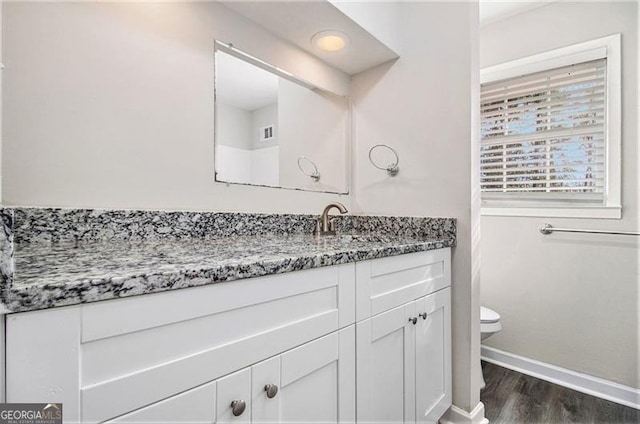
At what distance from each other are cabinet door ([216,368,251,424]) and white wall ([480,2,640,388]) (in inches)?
78.1

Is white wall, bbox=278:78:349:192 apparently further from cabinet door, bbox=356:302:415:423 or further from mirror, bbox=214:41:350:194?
cabinet door, bbox=356:302:415:423

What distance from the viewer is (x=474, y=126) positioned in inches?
58.0

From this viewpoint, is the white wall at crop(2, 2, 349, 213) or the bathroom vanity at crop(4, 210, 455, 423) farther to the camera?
the white wall at crop(2, 2, 349, 213)

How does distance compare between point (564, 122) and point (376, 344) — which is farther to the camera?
point (564, 122)

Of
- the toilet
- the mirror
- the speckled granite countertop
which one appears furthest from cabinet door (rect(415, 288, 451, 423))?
the mirror

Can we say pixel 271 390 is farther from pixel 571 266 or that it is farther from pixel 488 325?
pixel 571 266

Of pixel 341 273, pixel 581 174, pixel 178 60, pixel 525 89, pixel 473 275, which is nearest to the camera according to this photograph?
pixel 341 273

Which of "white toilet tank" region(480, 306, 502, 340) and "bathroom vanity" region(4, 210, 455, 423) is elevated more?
"bathroom vanity" region(4, 210, 455, 423)

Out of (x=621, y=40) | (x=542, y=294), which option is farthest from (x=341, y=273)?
(x=621, y=40)

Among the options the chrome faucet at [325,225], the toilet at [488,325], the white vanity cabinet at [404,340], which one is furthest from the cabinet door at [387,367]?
the toilet at [488,325]

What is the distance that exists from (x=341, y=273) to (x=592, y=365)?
6.07 ft

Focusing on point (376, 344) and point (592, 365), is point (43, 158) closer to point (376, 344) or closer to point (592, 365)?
point (376, 344)

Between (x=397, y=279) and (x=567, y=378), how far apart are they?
60.8 inches

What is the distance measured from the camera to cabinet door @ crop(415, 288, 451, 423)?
1.23 m
